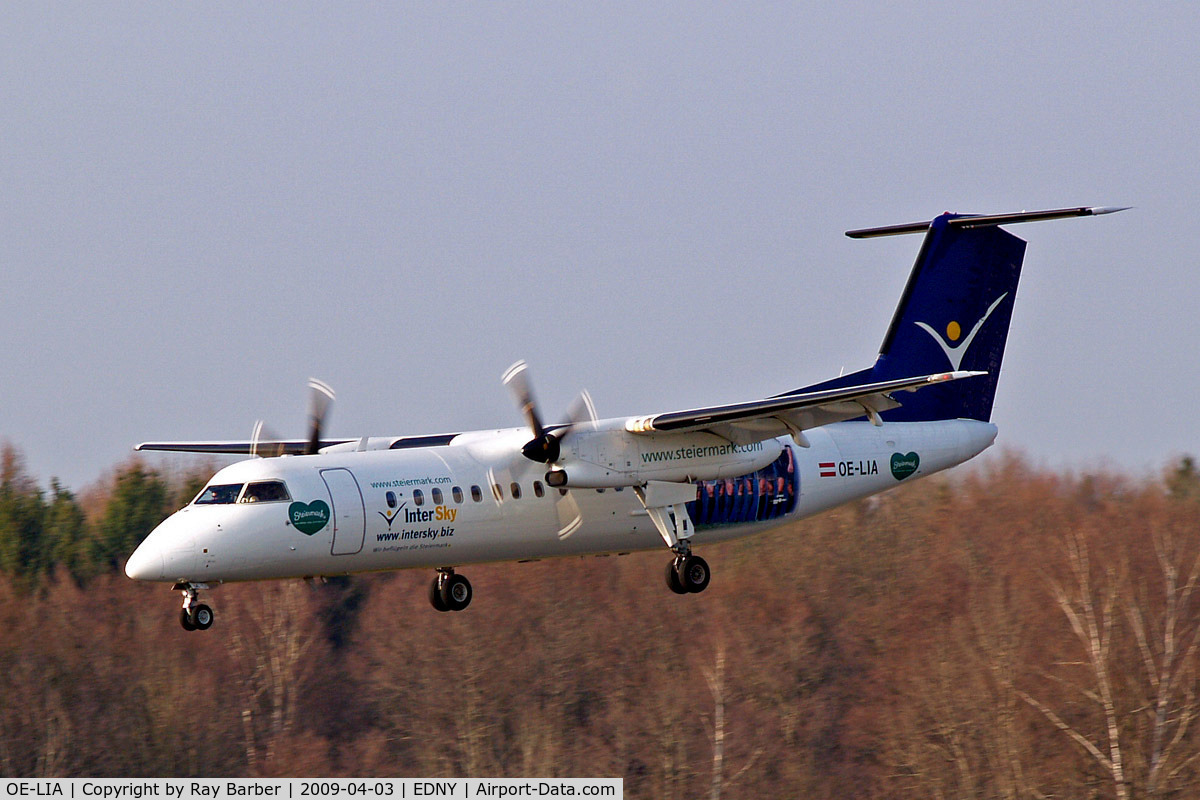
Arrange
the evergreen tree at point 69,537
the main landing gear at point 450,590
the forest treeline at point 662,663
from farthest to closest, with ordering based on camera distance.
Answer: the evergreen tree at point 69,537 → the forest treeline at point 662,663 → the main landing gear at point 450,590

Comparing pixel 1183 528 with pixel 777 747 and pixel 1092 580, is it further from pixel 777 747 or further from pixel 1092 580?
pixel 777 747

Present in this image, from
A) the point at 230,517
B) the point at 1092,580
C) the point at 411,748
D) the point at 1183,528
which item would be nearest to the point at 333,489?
the point at 230,517

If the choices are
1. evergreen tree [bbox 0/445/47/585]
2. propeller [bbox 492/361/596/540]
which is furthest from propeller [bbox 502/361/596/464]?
evergreen tree [bbox 0/445/47/585]

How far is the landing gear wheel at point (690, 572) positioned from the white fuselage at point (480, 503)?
1.48 feet

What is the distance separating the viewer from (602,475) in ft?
72.8

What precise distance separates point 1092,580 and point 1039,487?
8.88m

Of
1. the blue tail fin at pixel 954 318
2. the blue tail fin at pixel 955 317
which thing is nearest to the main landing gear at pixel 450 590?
the blue tail fin at pixel 954 318

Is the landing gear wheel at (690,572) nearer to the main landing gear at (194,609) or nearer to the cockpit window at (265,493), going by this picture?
the cockpit window at (265,493)

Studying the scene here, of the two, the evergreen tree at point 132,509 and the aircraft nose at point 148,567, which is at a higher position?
the evergreen tree at point 132,509

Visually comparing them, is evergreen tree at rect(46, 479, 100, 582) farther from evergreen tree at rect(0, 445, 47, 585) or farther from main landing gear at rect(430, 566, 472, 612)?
main landing gear at rect(430, 566, 472, 612)

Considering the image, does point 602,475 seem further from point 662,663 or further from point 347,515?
point 662,663

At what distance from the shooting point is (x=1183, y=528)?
160ft

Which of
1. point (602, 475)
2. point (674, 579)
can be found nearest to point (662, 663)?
point (674, 579)

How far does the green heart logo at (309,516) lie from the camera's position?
20.8 metres
